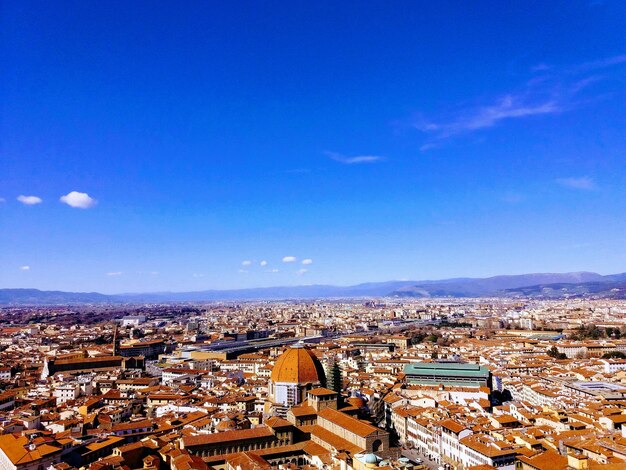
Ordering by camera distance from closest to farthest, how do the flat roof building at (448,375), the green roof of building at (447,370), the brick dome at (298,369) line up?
the brick dome at (298,369), the flat roof building at (448,375), the green roof of building at (447,370)

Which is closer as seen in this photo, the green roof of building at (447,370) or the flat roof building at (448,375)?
the flat roof building at (448,375)

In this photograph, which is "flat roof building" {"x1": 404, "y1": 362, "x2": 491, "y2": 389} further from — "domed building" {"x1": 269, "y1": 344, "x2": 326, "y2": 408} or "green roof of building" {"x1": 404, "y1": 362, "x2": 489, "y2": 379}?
"domed building" {"x1": 269, "y1": 344, "x2": 326, "y2": 408}

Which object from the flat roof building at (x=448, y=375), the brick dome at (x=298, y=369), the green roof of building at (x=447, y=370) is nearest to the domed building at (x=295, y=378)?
the brick dome at (x=298, y=369)

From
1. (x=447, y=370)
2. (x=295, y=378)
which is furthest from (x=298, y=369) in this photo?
(x=447, y=370)

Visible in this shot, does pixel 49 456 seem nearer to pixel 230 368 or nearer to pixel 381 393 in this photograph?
pixel 381 393

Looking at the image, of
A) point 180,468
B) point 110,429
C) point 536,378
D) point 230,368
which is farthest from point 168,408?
point 536,378

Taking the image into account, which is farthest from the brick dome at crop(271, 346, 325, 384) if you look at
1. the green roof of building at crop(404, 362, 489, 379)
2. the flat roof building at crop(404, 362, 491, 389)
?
the green roof of building at crop(404, 362, 489, 379)

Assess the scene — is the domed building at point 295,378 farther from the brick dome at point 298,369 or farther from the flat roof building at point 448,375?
the flat roof building at point 448,375
